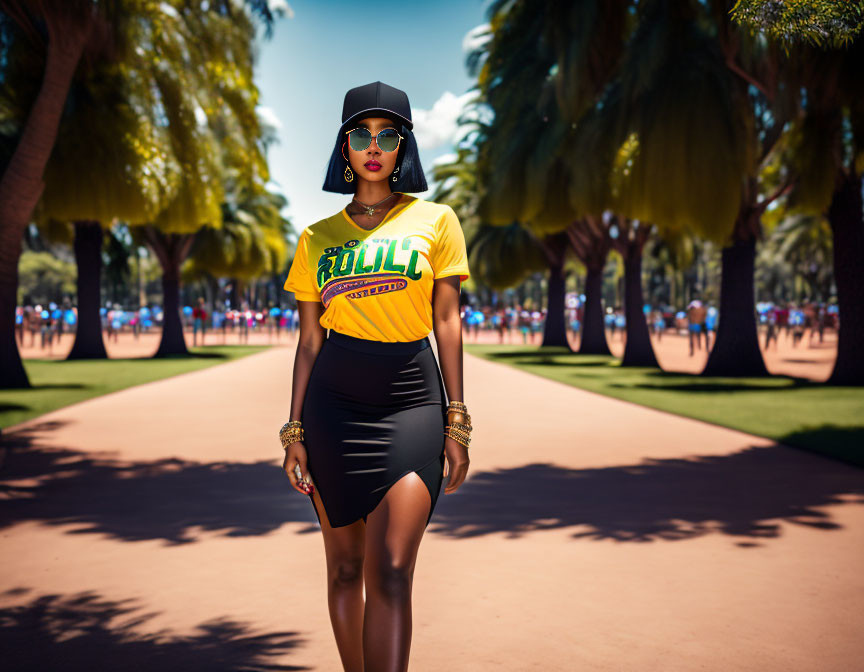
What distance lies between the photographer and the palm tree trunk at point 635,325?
2906cm

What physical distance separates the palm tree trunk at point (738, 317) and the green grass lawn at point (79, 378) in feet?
44.7

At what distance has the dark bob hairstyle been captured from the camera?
3.44 meters

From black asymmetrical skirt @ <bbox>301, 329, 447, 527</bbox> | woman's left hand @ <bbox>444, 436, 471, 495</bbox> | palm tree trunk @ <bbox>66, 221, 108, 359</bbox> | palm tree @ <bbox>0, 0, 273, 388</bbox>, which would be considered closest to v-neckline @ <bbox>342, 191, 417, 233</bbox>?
black asymmetrical skirt @ <bbox>301, 329, 447, 527</bbox>

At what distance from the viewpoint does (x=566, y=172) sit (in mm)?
26891

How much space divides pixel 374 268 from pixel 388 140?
476 millimetres

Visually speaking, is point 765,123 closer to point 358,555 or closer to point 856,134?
point 856,134

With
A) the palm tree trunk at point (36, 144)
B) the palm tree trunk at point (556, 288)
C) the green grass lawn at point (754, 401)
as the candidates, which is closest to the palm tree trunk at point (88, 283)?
the green grass lawn at point (754, 401)

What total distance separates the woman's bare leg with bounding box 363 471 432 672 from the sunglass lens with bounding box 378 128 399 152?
45.7 inches

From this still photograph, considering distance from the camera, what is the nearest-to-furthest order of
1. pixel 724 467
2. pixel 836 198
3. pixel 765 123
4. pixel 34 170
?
pixel 724 467 < pixel 34 170 < pixel 836 198 < pixel 765 123

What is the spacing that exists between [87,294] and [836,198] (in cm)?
2108

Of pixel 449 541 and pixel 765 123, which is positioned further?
pixel 765 123

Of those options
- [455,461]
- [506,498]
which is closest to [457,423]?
[455,461]

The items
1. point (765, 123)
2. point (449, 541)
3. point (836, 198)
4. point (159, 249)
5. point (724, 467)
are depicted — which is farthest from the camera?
point (159, 249)

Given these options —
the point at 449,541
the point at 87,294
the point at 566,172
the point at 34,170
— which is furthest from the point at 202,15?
the point at 449,541
